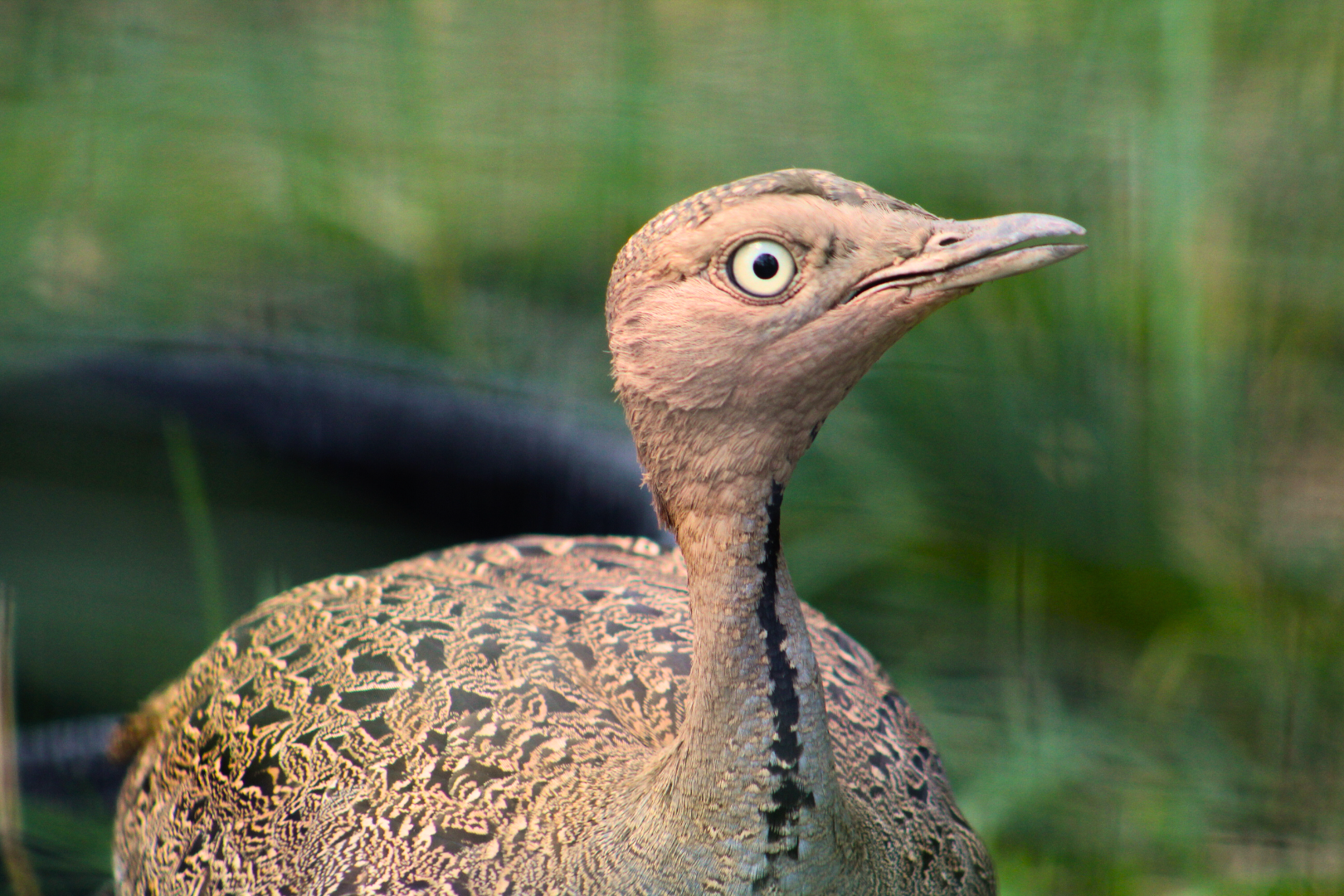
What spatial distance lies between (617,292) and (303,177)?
7.06ft

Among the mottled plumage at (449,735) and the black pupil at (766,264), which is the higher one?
the black pupil at (766,264)

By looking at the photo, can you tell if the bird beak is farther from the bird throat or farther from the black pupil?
the bird throat

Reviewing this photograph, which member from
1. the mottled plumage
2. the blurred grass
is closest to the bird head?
the mottled plumage

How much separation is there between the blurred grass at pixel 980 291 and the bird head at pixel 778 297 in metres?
1.30

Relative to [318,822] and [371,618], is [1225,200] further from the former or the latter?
[318,822]

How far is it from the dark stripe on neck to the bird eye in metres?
0.23

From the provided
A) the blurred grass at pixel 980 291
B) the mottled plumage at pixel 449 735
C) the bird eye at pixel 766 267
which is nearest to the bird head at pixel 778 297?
the bird eye at pixel 766 267

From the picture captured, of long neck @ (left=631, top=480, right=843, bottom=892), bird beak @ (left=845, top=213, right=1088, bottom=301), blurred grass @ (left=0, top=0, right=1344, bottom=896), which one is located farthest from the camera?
blurred grass @ (left=0, top=0, right=1344, bottom=896)

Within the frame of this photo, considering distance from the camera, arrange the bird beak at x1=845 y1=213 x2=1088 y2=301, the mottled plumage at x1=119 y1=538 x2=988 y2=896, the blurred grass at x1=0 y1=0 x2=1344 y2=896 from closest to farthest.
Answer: the bird beak at x1=845 y1=213 x2=1088 y2=301
the mottled plumage at x1=119 y1=538 x2=988 y2=896
the blurred grass at x1=0 y1=0 x2=1344 y2=896

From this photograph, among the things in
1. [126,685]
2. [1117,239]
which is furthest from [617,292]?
[126,685]

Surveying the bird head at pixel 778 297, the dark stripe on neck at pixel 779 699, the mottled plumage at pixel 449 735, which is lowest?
the mottled plumage at pixel 449 735

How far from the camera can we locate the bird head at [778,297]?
1441mm

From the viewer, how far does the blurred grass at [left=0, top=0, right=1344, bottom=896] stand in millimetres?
2771

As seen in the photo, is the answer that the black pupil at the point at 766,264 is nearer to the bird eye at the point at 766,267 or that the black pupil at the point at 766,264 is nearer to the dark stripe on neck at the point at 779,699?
the bird eye at the point at 766,267
